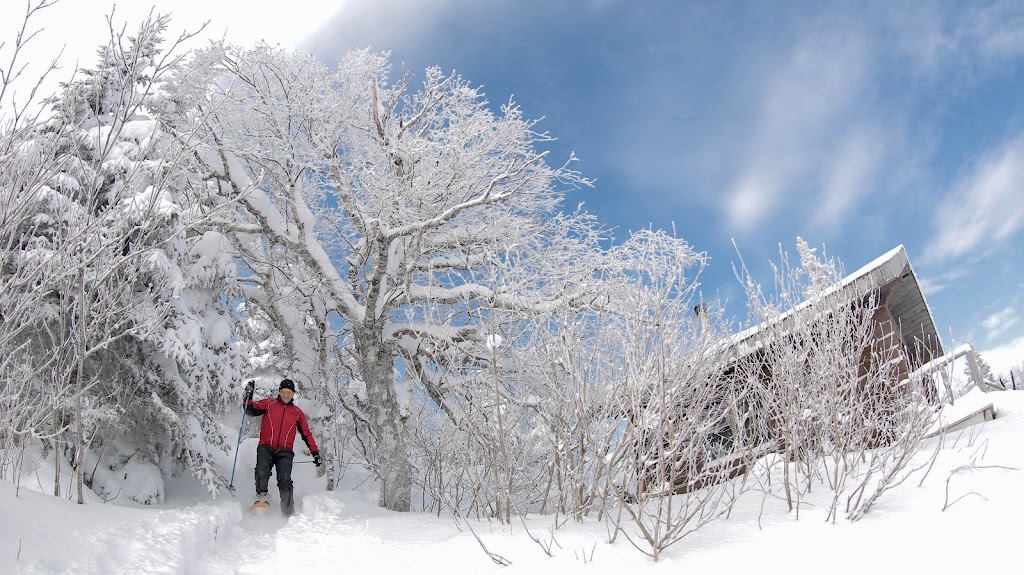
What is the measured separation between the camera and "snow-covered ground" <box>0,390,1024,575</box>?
149 inches

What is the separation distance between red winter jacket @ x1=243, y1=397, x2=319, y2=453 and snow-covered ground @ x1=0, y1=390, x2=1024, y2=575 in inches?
56.8

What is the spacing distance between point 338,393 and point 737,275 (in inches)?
283

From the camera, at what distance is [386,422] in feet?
29.4

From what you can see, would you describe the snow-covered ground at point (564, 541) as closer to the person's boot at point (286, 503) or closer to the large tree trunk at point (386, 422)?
the person's boot at point (286, 503)

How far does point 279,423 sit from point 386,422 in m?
1.66

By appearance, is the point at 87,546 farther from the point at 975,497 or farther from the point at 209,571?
the point at 975,497

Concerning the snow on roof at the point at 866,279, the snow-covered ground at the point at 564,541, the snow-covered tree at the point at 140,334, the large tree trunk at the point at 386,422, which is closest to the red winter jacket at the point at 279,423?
the snow-covered tree at the point at 140,334

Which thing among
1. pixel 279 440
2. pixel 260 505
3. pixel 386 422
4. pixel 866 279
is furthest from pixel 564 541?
pixel 866 279

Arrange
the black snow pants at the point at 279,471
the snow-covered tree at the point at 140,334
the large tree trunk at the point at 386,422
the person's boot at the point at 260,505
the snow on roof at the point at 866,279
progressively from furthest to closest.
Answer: the large tree trunk at the point at 386,422
the black snow pants at the point at 279,471
the person's boot at the point at 260,505
the snow on roof at the point at 866,279
the snow-covered tree at the point at 140,334

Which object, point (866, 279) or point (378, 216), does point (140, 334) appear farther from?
point (866, 279)

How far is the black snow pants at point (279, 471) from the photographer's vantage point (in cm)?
723

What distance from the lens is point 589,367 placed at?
4965 millimetres

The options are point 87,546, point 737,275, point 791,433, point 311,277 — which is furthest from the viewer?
point 311,277

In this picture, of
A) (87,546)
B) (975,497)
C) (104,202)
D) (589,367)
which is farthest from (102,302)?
(975,497)
